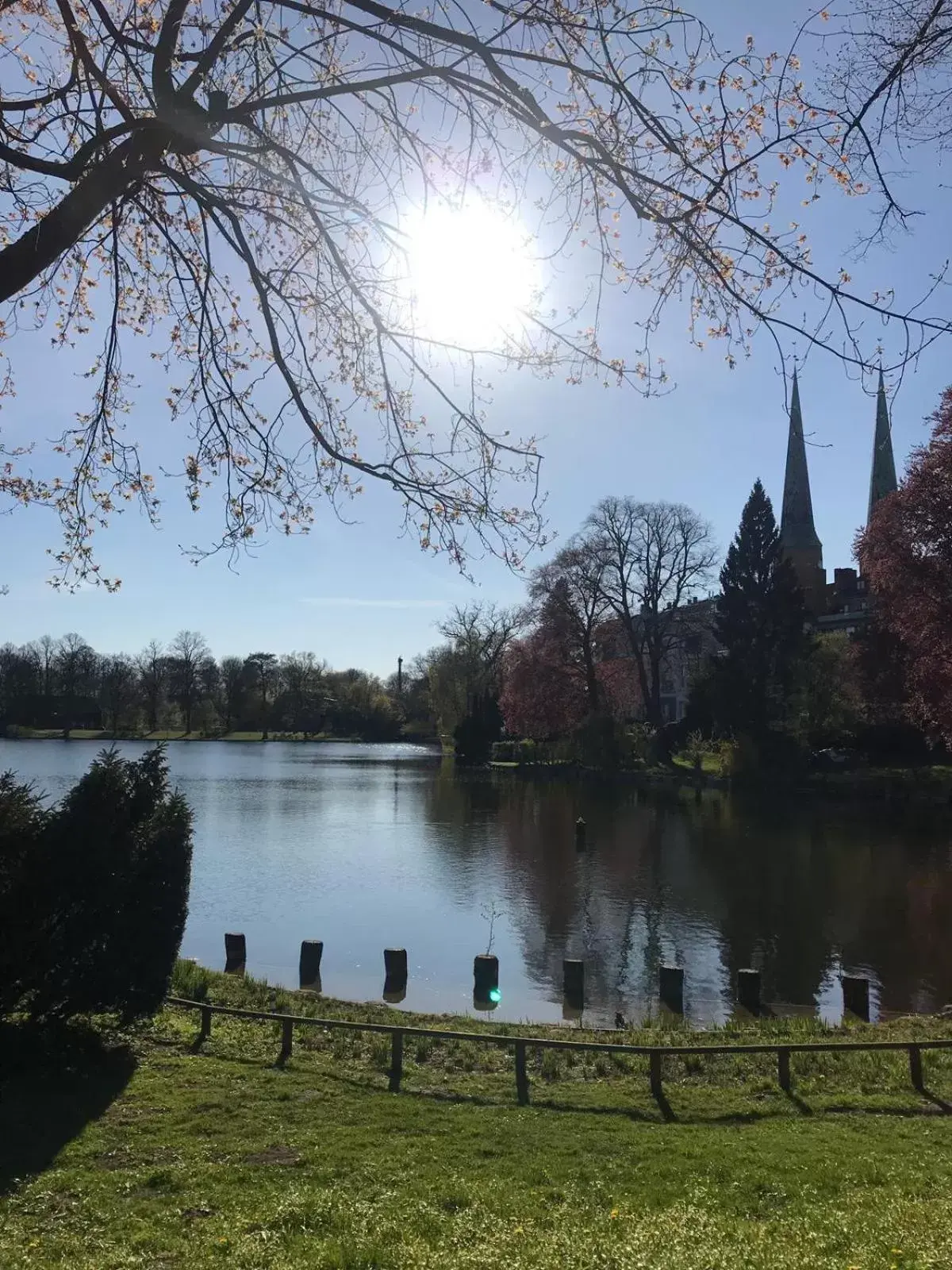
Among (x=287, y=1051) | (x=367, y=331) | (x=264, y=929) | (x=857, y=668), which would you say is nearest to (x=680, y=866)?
(x=264, y=929)

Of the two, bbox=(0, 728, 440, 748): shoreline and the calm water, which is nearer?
the calm water

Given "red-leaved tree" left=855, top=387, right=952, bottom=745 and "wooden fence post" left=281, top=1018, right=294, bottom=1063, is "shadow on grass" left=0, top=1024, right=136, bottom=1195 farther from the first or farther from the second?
"red-leaved tree" left=855, top=387, right=952, bottom=745

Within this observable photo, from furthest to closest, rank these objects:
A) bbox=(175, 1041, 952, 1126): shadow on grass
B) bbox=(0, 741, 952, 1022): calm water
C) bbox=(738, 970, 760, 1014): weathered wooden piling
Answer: bbox=(0, 741, 952, 1022): calm water
bbox=(738, 970, 760, 1014): weathered wooden piling
bbox=(175, 1041, 952, 1126): shadow on grass

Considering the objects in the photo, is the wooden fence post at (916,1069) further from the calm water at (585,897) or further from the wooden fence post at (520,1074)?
the calm water at (585,897)

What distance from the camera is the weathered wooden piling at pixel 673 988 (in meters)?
13.3

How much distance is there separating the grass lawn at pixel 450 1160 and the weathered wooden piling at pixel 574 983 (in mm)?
3678

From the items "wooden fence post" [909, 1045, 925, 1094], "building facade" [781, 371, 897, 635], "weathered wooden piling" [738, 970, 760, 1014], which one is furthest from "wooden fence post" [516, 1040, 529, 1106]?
"building facade" [781, 371, 897, 635]

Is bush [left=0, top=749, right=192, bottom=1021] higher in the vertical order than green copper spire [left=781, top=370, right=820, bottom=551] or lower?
lower

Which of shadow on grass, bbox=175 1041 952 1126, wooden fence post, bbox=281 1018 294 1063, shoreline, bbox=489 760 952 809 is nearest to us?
shadow on grass, bbox=175 1041 952 1126

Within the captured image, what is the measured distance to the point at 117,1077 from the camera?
8.17m

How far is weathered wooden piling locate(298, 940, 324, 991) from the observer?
14812 mm

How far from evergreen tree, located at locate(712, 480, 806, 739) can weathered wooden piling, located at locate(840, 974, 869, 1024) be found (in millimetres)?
33305

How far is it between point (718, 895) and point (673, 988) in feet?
27.8

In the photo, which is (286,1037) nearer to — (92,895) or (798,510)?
(92,895)
